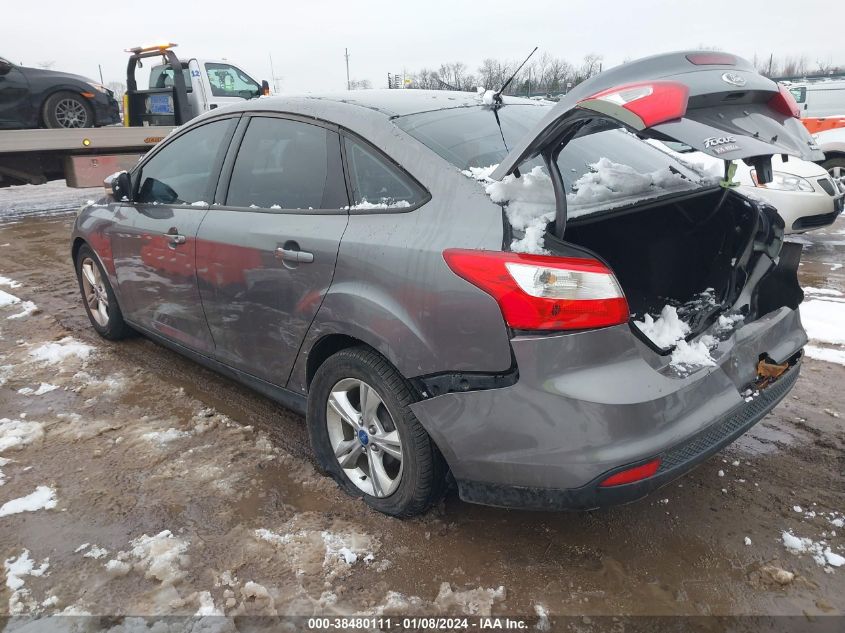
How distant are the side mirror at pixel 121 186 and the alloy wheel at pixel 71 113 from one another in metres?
6.28

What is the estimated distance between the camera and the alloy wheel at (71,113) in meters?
9.01

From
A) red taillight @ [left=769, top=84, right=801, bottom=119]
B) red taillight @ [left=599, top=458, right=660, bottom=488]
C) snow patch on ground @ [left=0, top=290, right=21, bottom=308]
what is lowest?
snow patch on ground @ [left=0, top=290, right=21, bottom=308]

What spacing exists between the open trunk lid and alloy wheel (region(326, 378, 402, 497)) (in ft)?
3.31

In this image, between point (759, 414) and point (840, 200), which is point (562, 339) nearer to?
point (759, 414)

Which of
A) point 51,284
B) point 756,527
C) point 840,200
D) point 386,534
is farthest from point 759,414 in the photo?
point 51,284

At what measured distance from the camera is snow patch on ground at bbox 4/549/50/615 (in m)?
2.20

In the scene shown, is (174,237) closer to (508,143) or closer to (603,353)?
(508,143)

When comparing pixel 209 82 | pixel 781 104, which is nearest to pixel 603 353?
pixel 781 104

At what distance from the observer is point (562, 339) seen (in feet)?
6.43

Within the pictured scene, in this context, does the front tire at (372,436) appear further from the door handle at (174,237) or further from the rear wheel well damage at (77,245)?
the rear wheel well damage at (77,245)

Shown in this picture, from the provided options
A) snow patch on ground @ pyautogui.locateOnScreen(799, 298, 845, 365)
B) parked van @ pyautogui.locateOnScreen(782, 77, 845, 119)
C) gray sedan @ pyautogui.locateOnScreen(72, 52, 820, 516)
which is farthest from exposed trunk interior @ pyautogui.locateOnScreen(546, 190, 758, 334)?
parked van @ pyautogui.locateOnScreen(782, 77, 845, 119)

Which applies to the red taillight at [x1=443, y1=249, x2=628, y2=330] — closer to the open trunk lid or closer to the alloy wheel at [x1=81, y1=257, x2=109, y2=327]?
the open trunk lid

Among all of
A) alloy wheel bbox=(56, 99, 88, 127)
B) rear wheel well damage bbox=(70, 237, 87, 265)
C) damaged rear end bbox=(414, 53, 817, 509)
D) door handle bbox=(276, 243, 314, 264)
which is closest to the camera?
damaged rear end bbox=(414, 53, 817, 509)

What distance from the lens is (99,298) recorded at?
4617mm
